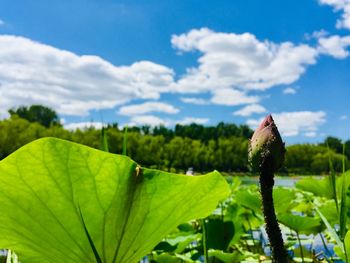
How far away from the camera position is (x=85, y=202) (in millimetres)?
562

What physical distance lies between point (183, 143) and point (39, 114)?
22734 mm

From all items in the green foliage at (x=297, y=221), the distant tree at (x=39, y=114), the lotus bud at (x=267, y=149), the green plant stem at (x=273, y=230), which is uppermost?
the distant tree at (x=39, y=114)

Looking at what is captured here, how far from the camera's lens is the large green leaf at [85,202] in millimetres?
535

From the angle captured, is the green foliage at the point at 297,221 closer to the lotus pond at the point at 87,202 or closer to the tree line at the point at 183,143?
the lotus pond at the point at 87,202

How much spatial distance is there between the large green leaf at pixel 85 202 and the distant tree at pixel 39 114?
54385 millimetres

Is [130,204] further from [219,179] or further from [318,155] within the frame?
[318,155]

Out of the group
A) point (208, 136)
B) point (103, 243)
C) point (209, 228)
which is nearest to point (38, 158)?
point (103, 243)

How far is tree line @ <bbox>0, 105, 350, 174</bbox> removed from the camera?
2822 cm

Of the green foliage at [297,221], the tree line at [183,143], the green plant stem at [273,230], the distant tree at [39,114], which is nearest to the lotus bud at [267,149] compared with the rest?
the green plant stem at [273,230]

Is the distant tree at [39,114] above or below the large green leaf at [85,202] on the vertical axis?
above

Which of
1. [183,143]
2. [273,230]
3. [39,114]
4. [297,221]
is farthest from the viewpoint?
[39,114]

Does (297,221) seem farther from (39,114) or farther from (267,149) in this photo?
(39,114)

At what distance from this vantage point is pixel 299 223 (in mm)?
1490

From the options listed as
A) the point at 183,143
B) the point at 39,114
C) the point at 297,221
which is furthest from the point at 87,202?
the point at 39,114
